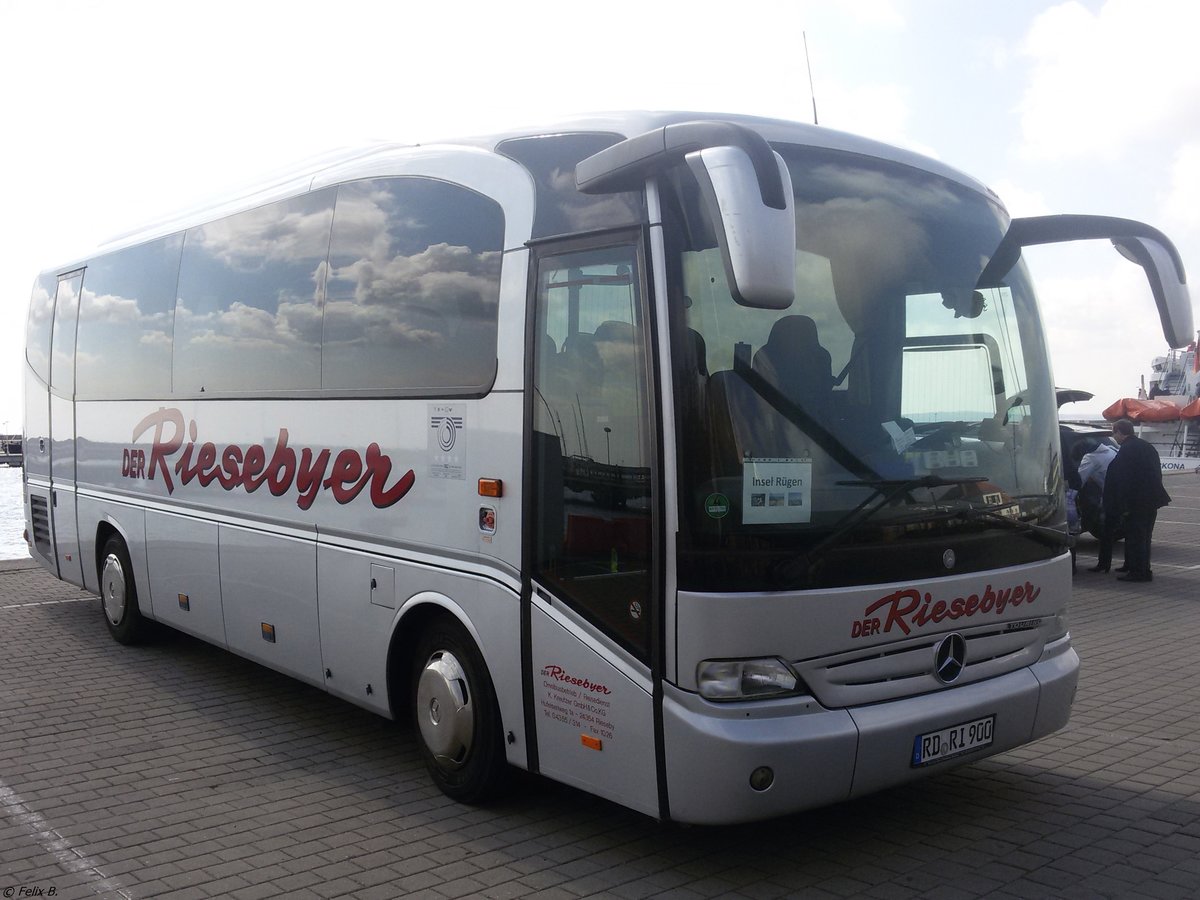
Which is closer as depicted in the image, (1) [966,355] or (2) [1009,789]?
(1) [966,355]

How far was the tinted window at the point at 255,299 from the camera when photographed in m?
7.11

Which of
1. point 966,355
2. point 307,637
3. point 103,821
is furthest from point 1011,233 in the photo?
point 103,821

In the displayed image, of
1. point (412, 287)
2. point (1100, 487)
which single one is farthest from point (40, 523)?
point (1100, 487)

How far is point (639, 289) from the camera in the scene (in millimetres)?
4766

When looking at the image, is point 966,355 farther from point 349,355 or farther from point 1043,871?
point 349,355

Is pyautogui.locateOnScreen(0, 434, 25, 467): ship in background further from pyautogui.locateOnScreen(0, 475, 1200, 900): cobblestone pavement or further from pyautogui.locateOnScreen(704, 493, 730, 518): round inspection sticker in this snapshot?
pyautogui.locateOnScreen(704, 493, 730, 518): round inspection sticker

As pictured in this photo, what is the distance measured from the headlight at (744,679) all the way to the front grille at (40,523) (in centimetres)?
900

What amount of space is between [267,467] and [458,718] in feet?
8.23

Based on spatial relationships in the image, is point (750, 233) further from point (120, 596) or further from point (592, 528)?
point (120, 596)

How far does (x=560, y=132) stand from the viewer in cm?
545

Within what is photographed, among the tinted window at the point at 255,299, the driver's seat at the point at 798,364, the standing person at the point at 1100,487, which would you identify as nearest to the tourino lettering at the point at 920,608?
the driver's seat at the point at 798,364

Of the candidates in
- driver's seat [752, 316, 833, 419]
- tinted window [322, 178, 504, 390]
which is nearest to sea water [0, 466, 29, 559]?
tinted window [322, 178, 504, 390]

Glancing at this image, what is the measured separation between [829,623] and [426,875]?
1985 mm

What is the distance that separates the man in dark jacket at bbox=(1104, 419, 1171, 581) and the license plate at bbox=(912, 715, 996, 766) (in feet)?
31.4
